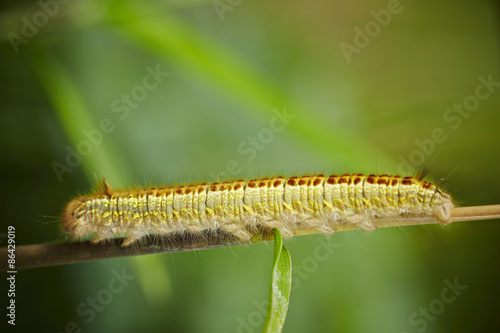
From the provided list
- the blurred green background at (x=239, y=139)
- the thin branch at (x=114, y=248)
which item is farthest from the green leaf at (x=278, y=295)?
the blurred green background at (x=239, y=139)

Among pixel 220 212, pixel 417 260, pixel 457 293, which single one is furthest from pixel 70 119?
pixel 457 293

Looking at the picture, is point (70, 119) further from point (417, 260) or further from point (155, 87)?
point (417, 260)

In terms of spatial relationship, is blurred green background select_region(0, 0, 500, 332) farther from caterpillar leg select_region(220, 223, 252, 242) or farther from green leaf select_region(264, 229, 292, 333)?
green leaf select_region(264, 229, 292, 333)

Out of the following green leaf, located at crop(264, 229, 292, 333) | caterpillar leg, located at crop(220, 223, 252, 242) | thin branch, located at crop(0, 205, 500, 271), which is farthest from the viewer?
caterpillar leg, located at crop(220, 223, 252, 242)

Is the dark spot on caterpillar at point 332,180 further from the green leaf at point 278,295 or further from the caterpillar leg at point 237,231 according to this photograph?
the green leaf at point 278,295

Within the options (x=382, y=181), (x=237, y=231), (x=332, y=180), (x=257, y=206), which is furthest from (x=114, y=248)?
(x=382, y=181)

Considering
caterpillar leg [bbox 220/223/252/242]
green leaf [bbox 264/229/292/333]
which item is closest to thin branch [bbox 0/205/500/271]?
caterpillar leg [bbox 220/223/252/242]
